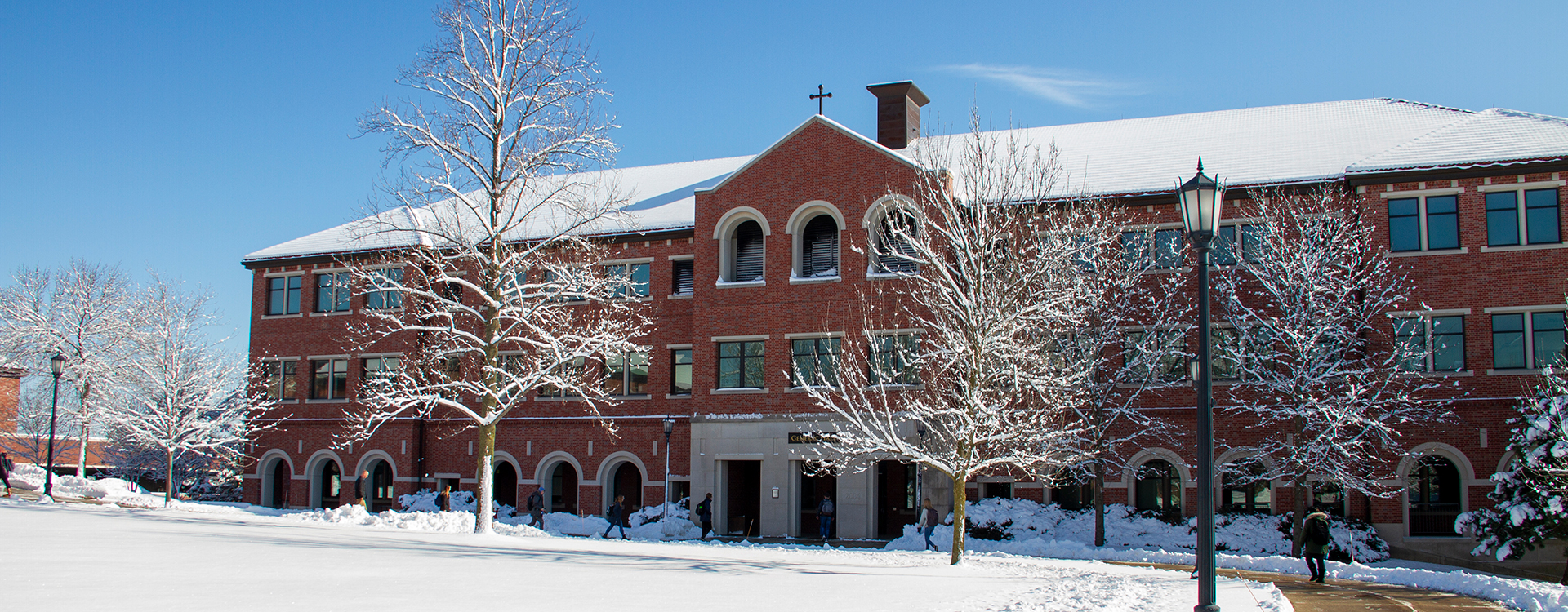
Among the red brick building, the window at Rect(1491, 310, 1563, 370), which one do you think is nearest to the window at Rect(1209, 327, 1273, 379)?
the red brick building

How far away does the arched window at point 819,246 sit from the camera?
2948 centimetres

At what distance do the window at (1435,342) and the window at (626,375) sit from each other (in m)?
19.7

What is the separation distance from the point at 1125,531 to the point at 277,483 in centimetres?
2811

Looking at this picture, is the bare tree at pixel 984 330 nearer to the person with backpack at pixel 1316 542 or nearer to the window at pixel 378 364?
the person with backpack at pixel 1316 542

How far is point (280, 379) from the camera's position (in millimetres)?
37438

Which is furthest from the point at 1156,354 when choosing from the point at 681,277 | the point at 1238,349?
the point at 681,277

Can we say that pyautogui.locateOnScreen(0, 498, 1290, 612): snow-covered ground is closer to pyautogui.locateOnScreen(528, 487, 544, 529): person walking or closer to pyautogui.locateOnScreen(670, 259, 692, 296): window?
pyautogui.locateOnScreen(528, 487, 544, 529): person walking

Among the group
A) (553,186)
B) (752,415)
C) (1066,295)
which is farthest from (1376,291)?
(553,186)

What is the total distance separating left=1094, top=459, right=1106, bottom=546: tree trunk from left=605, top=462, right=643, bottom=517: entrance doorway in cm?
1327

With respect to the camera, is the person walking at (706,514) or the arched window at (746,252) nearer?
the person walking at (706,514)

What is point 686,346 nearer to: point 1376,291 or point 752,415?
point 752,415

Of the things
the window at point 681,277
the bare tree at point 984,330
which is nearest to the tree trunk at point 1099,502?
the bare tree at point 984,330

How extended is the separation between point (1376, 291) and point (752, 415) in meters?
15.3

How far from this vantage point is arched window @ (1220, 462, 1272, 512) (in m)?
26.2
